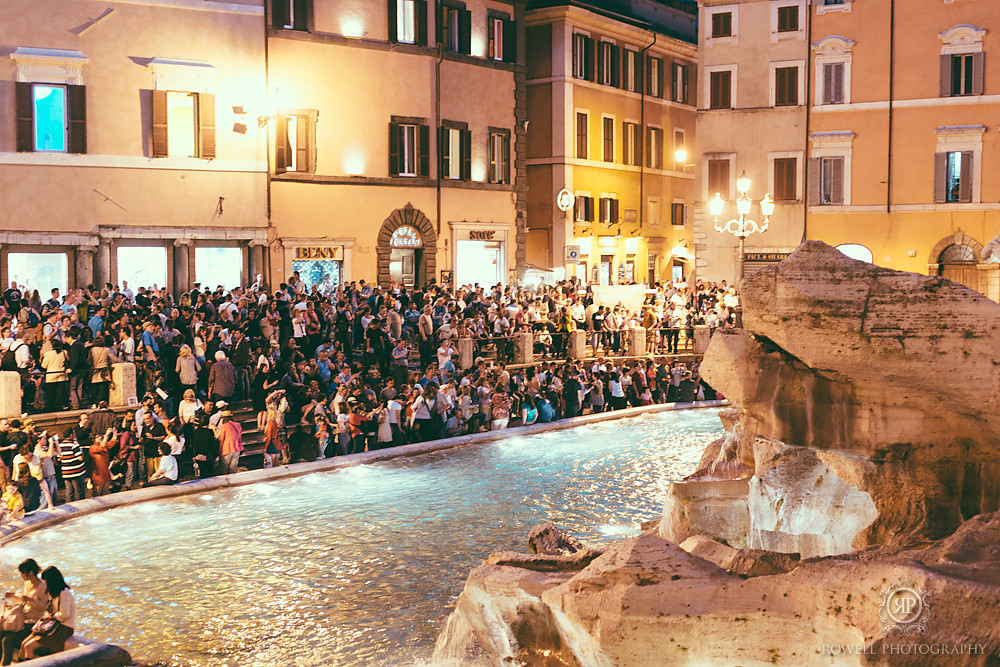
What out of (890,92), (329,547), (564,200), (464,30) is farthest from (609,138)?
(329,547)

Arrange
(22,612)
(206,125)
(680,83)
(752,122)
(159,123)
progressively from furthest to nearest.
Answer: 1. (680,83)
2. (752,122)
3. (206,125)
4. (159,123)
5. (22,612)

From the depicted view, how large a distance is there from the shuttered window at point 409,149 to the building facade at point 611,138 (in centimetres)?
617

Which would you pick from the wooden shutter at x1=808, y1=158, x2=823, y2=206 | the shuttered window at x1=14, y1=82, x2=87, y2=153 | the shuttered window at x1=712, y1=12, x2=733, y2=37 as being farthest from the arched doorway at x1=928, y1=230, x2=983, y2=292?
the shuttered window at x1=14, y1=82, x2=87, y2=153

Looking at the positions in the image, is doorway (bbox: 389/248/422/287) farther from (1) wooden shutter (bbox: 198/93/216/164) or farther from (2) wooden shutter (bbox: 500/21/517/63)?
(2) wooden shutter (bbox: 500/21/517/63)

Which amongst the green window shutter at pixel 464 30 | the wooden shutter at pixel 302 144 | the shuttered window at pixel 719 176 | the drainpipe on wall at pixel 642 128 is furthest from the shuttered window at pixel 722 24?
the wooden shutter at pixel 302 144

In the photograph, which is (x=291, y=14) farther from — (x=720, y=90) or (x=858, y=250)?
(x=858, y=250)

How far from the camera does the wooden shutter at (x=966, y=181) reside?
36438mm

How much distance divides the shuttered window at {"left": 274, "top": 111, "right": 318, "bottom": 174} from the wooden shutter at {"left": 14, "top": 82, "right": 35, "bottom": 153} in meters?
6.59

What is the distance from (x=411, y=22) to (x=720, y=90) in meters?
A: 11.3

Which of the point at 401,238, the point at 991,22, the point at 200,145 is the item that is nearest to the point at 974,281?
the point at 991,22

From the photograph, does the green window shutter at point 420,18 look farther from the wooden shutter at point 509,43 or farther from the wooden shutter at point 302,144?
the wooden shutter at point 302,144

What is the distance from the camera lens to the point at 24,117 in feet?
90.4

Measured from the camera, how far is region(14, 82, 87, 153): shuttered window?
27.5 meters

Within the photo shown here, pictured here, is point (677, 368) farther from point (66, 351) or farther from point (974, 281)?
point (974, 281)
